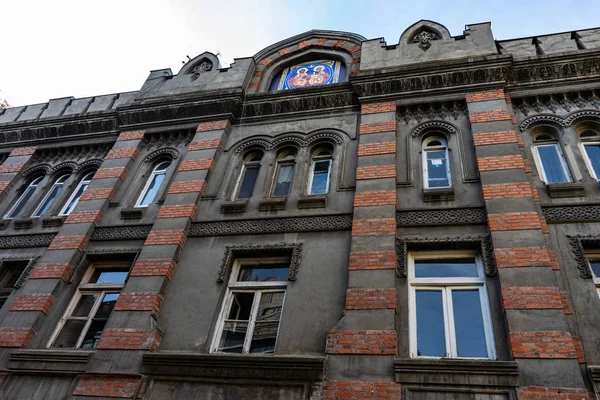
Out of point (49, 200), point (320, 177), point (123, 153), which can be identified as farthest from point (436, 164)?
point (49, 200)

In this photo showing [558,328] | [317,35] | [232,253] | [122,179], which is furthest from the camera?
[317,35]

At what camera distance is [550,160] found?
359 inches

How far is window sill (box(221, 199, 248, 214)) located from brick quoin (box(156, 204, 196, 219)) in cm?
69

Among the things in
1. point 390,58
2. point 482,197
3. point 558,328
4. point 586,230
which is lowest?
point 558,328

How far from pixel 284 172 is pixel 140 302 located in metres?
4.53

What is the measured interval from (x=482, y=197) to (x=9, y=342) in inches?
377

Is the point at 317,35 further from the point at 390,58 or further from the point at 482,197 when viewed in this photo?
the point at 482,197

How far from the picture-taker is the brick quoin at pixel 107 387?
707 centimetres

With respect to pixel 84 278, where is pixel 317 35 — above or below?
above

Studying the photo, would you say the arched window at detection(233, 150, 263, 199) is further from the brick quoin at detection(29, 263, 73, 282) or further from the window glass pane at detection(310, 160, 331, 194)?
the brick quoin at detection(29, 263, 73, 282)

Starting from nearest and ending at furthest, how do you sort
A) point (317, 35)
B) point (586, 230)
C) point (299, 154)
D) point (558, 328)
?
point (558, 328)
point (586, 230)
point (299, 154)
point (317, 35)

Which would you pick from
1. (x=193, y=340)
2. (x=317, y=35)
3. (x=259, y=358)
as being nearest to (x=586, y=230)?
(x=259, y=358)

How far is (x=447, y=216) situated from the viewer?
8.27 m

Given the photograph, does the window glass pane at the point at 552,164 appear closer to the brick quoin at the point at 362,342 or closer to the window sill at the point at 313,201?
the window sill at the point at 313,201
